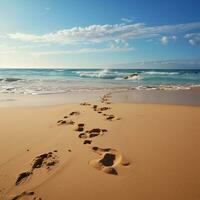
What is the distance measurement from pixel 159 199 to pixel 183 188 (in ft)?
1.14

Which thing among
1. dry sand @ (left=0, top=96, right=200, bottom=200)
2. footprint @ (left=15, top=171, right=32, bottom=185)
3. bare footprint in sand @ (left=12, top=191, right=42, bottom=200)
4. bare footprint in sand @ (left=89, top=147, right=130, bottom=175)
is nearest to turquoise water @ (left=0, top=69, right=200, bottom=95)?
dry sand @ (left=0, top=96, right=200, bottom=200)

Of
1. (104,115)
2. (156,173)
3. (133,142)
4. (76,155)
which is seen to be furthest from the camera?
(104,115)

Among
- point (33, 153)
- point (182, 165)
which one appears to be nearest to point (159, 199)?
point (182, 165)

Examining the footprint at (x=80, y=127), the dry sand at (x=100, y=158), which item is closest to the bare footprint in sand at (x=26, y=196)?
the dry sand at (x=100, y=158)

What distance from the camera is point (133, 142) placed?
153 inches

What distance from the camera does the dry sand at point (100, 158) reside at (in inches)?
101

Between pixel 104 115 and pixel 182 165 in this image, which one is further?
pixel 104 115

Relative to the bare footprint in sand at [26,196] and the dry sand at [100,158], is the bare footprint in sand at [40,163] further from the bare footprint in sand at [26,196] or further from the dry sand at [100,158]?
the bare footprint in sand at [26,196]

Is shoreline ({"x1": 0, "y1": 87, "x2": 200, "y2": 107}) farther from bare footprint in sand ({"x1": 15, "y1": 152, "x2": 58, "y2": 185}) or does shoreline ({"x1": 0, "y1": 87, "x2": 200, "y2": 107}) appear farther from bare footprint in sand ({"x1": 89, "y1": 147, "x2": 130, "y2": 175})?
bare footprint in sand ({"x1": 89, "y1": 147, "x2": 130, "y2": 175})

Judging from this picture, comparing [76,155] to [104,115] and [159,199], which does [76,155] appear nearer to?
[159,199]

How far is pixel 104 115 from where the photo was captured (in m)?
5.93

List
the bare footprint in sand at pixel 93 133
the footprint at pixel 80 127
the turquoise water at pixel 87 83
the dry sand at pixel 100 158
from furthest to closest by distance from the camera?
1. the turquoise water at pixel 87 83
2. the footprint at pixel 80 127
3. the bare footprint in sand at pixel 93 133
4. the dry sand at pixel 100 158

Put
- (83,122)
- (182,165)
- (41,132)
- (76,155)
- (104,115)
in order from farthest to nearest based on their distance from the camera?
1. (104,115)
2. (83,122)
3. (41,132)
4. (76,155)
5. (182,165)

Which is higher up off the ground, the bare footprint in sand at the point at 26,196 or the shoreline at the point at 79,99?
the bare footprint in sand at the point at 26,196
